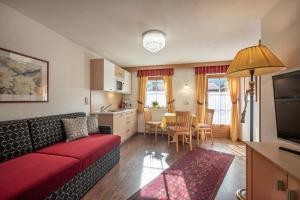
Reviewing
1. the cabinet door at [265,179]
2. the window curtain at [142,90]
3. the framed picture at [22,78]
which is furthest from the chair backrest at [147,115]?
the cabinet door at [265,179]

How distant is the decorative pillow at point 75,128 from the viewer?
2.64m

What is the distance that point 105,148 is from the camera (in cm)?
254

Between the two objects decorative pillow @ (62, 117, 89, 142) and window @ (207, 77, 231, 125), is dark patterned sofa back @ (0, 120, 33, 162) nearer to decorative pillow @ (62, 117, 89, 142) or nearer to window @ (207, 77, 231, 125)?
decorative pillow @ (62, 117, 89, 142)

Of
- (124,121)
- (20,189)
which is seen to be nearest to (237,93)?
(124,121)

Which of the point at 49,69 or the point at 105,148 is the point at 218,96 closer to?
the point at 105,148

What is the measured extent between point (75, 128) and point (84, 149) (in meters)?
0.67

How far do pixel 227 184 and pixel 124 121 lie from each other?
9.36 ft

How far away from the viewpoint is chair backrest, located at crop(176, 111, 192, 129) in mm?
3818

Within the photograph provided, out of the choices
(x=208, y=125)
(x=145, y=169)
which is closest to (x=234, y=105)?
(x=208, y=125)

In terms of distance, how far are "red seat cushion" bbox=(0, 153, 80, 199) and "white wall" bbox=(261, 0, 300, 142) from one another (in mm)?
2381

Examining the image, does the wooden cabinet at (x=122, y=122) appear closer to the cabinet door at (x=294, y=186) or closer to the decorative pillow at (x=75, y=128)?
the decorative pillow at (x=75, y=128)

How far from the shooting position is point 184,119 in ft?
12.9

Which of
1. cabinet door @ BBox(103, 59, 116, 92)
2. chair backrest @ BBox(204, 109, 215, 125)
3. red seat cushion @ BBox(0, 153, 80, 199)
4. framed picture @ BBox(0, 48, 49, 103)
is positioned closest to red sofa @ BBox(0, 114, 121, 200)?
red seat cushion @ BBox(0, 153, 80, 199)

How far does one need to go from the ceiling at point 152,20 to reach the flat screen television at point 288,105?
1125 mm
